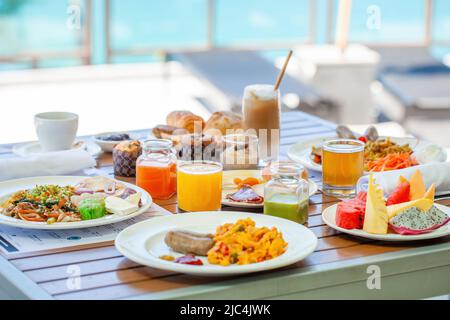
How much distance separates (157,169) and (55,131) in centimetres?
46

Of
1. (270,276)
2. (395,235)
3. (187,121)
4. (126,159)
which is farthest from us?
(187,121)

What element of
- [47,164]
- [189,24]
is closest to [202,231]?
[47,164]

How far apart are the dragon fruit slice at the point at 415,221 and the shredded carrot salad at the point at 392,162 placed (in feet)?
1.52

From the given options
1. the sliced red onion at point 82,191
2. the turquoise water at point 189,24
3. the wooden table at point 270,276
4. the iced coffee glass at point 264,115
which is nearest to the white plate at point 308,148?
the iced coffee glass at point 264,115

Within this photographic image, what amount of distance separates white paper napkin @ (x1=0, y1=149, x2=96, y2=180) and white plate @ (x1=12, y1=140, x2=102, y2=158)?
0.58ft

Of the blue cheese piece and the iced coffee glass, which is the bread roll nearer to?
the iced coffee glass

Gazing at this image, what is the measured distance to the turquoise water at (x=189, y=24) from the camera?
7270mm

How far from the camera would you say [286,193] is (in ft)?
5.48

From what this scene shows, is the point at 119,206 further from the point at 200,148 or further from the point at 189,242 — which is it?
the point at 200,148

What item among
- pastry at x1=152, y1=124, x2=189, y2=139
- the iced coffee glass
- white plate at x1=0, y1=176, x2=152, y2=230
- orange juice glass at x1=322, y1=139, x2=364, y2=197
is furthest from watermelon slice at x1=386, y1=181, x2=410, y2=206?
pastry at x1=152, y1=124, x2=189, y2=139

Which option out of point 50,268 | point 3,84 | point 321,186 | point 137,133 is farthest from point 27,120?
point 50,268

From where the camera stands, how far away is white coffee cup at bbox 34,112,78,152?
2.19 meters

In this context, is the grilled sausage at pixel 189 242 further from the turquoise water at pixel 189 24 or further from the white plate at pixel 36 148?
the turquoise water at pixel 189 24
